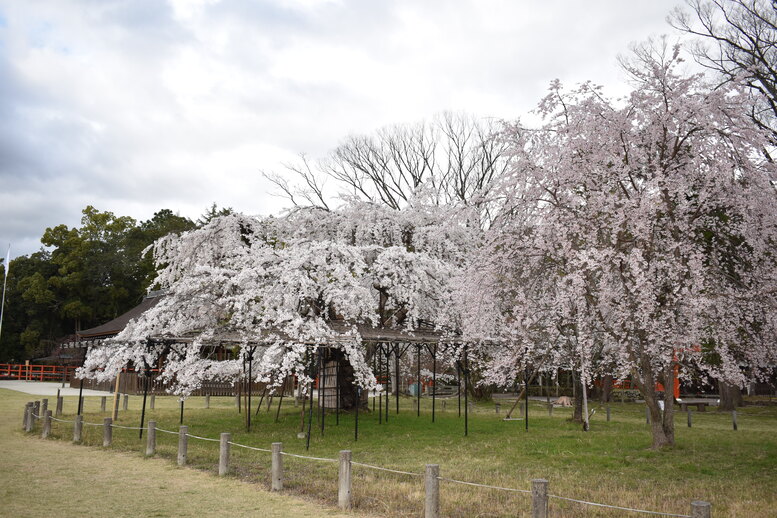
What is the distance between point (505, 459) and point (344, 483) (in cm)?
516

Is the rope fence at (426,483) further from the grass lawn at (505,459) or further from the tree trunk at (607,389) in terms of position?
the tree trunk at (607,389)

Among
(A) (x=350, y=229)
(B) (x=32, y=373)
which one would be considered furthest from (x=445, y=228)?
(B) (x=32, y=373)

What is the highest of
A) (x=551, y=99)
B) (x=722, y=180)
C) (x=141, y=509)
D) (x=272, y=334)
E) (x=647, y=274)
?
(x=551, y=99)

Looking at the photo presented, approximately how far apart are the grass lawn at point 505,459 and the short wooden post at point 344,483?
22 cm

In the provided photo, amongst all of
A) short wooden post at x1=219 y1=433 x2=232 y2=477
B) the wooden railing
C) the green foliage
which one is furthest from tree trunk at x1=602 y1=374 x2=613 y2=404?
the wooden railing

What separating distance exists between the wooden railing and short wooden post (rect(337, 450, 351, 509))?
43.4 metres

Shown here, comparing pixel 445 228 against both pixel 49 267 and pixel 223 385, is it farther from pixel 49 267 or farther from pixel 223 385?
pixel 49 267

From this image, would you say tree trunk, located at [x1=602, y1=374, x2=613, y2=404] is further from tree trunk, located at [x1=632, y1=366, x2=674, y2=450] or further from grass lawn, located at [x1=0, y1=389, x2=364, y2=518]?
grass lawn, located at [x1=0, y1=389, x2=364, y2=518]

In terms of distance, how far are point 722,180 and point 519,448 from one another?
7316 millimetres

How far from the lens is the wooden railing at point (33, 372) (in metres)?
45.6

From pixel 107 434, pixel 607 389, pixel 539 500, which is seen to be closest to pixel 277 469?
pixel 539 500

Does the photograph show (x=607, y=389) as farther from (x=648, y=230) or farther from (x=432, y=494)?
(x=432, y=494)

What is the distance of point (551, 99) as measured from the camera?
546 inches

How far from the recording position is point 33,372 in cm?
4600
